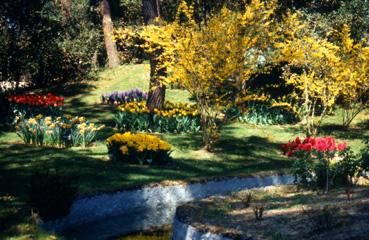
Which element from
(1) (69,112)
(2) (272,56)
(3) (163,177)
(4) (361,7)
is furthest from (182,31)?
(4) (361,7)

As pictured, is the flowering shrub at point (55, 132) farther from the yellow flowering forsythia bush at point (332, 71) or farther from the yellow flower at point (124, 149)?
the yellow flowering forsythia bush at point (332, 71)

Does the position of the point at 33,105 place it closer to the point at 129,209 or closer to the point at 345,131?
the point at 129,209

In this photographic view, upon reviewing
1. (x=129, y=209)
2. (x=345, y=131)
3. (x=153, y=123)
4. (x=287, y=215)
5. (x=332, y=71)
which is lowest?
(x=129, y=209)

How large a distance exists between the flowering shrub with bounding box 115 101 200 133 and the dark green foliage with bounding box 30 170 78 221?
25.9ft

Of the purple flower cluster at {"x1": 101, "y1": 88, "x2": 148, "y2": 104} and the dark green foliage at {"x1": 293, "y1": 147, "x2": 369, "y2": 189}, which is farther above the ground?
the purple flower cluster at {"x1": 101, "y1": 88, "x2": 148, "y2": 104}

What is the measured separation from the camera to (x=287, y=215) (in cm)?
769

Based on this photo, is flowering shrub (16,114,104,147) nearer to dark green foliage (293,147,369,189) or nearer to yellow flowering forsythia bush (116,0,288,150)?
yellow flowering forsythia bush (116,0,288,150)

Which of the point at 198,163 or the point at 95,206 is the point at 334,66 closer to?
the point at 198,163

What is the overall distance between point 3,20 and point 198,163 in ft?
50.2

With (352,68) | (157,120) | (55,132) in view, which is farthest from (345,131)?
(55,132)

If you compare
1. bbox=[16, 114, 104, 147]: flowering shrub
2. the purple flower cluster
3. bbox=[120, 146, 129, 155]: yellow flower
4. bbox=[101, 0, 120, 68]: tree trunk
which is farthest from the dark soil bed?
bbox=[101, 0, 120, 68]: tree trunk

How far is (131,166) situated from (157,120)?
4.69 m

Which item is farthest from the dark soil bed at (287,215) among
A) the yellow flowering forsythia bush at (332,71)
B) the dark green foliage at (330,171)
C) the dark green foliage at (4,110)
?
the dark green foliage at (4,110)

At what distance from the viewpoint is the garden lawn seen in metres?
9.24
